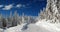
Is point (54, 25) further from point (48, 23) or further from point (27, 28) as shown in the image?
point (27, 28)

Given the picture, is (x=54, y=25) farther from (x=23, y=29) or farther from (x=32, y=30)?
(x=23, y=29)

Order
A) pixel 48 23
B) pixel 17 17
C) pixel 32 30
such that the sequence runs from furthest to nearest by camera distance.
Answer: pixel 17 17
pixel 32 30
pixel 48 23

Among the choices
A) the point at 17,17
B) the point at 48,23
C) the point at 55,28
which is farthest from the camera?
the point at 17,17

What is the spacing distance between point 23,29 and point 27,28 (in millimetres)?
360

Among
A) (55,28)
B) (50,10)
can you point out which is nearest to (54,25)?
(55,28)

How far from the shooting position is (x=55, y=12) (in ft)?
37.0

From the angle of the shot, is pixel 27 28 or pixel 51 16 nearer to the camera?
pixel 51 16

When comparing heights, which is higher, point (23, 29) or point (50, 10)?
point (50, 10)

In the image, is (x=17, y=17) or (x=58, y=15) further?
(x=17, y=17)

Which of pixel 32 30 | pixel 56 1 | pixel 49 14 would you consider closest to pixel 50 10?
Result: pixel 49 14

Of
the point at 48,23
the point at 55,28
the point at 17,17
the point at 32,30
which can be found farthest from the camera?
the point at 17,17

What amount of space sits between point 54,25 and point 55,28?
0.64 feet

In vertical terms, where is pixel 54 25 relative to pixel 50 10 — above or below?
below

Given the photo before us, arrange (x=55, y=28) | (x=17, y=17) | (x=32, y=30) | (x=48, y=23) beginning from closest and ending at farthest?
(x=55, y=28) → (x=48, y=23) → (x=32, y=30) → (x=17, y=17)
